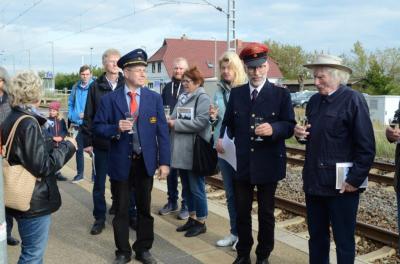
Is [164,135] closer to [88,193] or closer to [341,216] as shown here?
[341,216]

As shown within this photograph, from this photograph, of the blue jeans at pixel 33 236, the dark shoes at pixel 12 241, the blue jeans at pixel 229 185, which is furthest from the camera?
the dark shoes at pixel 12 241

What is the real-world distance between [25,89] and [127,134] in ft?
4.23

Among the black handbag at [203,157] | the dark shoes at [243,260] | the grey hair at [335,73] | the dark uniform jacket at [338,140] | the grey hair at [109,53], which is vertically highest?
the grey hair at [109,53]

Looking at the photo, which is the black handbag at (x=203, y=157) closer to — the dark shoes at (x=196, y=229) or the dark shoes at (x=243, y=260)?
the dark shoes at (x=196, y=229)

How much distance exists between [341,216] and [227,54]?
216 centimetres

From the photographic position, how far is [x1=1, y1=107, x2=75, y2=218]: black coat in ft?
10.7

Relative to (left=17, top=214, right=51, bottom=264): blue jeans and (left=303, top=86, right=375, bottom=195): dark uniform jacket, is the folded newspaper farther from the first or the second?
(left=17, top=214, right=51, bottom=264): blue jeans

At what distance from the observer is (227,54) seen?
4.88 metres

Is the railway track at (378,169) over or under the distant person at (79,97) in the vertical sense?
under

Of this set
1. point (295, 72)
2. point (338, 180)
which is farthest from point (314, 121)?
point (295, 72)

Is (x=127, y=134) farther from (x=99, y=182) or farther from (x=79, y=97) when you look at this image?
(x=79, y=97)

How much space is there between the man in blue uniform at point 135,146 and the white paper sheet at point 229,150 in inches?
23.6

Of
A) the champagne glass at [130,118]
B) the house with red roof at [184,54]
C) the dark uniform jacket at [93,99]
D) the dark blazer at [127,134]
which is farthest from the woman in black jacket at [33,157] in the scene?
the house with red roof at [184,54]

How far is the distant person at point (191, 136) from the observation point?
5.30m
